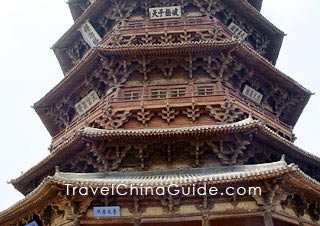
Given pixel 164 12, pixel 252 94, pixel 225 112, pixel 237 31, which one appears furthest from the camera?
pixel 237 31

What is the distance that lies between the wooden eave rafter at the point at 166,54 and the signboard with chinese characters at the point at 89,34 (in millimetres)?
2533

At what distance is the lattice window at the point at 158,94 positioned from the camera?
14.3 m

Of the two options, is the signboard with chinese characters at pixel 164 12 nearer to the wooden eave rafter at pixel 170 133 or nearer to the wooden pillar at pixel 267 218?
the wooden eave rafter at pixel 170 133

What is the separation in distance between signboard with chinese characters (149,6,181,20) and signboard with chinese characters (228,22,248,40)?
2423 millimetres

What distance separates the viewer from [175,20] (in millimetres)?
16438

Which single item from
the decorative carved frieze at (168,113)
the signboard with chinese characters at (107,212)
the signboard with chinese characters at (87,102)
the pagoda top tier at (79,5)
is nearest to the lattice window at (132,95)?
the decorative carved frieze at (168,113)

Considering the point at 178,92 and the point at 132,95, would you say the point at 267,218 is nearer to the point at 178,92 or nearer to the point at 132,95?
the point at 178,92

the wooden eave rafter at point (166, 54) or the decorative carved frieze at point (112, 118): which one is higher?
the wooden eave rafter at point (166, 54)

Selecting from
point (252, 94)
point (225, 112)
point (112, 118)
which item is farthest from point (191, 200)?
point (252, 94)

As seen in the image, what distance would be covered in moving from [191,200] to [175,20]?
8.39 meters

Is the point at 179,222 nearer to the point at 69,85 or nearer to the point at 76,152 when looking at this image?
the point at 76,152

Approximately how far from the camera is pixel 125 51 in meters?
14.2

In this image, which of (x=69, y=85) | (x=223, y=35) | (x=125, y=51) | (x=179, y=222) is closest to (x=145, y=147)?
(x=179, y=222)

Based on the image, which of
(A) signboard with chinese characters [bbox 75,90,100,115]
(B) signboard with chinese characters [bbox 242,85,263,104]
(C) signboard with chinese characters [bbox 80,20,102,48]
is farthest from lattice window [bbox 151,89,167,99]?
(C) signboard with chinese characters [bbox 80,20,102,48]
